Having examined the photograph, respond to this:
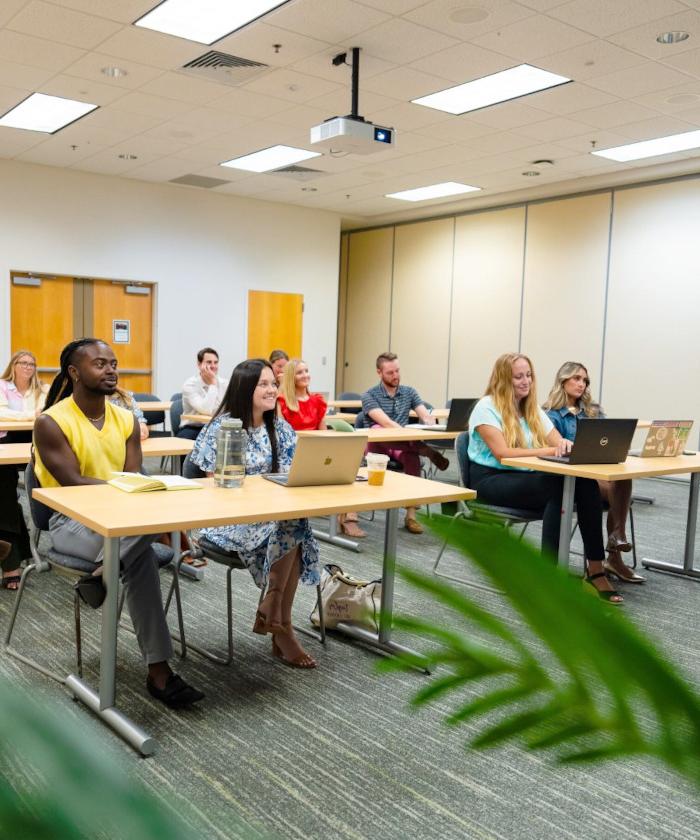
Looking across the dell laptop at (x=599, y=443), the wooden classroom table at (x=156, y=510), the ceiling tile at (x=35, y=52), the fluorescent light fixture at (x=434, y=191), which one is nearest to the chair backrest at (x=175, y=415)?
the ceiling tile at (x=35, y=52)

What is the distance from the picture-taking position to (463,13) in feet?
15.6

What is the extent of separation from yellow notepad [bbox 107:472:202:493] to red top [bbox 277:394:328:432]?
199 cm

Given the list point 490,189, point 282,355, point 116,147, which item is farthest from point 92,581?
point 490,189

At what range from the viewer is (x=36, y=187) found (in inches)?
351

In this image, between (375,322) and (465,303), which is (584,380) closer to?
(465,303)

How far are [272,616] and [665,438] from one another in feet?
8.52

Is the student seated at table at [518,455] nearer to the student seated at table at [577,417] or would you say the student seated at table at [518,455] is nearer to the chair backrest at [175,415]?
the student seated at table at [577,417]

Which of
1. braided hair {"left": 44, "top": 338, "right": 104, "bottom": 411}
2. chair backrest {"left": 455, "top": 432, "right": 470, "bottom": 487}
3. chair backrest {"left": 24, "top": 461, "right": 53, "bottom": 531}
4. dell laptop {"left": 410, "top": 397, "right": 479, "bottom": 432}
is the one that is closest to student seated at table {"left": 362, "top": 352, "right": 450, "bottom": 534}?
dell laptop {"left": 410, "top": 397, "right": 479, "bottom": 432}

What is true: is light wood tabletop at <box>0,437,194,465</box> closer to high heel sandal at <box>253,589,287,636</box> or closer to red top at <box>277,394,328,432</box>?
red top at <box>277,394,328,432</box>

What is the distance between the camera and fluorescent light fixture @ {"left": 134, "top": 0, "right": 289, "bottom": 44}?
4762 millimetres

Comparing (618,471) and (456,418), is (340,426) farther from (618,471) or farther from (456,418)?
(618,471)

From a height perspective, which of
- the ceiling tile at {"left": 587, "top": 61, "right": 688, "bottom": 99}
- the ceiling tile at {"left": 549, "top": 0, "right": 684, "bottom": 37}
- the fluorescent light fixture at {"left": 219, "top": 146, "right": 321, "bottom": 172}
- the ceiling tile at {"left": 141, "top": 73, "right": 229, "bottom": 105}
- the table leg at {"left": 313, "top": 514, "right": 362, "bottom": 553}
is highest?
the ceiling tile at {"left": 549, "top": 0, "right": 684, "bottom": 37}

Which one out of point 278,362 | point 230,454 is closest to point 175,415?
point 278,362

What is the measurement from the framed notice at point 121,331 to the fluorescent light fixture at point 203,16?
16.4 ft
